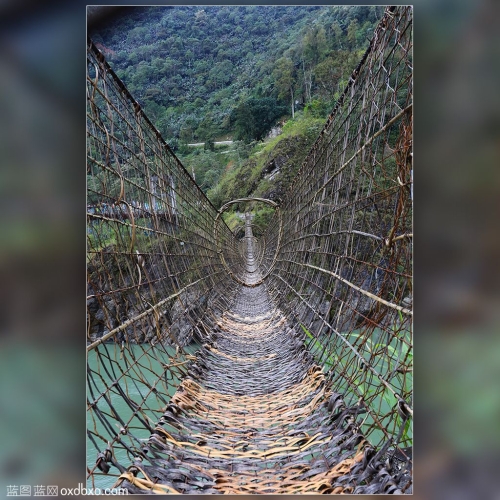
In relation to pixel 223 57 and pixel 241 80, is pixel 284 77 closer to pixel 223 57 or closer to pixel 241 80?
pixel 241 80

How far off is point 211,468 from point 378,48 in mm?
915

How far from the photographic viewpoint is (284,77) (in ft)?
16.0

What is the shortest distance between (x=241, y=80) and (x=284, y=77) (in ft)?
4.68

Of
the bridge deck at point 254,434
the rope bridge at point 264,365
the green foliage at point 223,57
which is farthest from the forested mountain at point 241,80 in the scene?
the bridge deck at point 254,434

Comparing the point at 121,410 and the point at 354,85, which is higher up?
the point at 354,85

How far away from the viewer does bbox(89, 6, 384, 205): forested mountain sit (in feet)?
4.34

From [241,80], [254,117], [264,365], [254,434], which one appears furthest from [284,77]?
[254,434]

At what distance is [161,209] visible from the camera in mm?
1423

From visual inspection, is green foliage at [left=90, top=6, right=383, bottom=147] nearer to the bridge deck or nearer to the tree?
the tree

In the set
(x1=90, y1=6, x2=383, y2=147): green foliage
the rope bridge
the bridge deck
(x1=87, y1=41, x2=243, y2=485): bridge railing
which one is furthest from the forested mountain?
the bridge deck
